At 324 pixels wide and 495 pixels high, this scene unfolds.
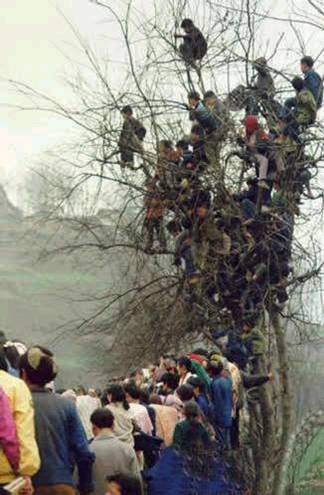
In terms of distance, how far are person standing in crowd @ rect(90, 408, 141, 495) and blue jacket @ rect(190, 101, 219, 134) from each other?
7304 mm

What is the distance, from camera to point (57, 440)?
8727mm

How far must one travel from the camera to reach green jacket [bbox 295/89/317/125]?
1580 centimetres

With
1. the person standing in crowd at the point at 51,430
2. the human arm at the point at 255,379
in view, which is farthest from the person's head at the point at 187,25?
the person standing in crowd at the point at 51,430

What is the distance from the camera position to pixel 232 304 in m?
18.2

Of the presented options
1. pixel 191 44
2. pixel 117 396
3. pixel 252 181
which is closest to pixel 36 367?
pixel 117 396

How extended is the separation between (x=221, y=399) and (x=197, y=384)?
1.13 ft

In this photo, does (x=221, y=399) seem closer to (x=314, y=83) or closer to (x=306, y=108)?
(x=306, y=108)

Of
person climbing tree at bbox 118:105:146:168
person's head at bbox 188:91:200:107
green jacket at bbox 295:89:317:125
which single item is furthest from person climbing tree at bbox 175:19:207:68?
green jacket at bbox 295:89:317:125

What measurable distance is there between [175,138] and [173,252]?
1.66 meters

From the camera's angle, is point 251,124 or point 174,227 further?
point 174,227

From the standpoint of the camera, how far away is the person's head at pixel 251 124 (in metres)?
16.2

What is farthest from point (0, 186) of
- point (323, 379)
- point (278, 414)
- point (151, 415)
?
point (151, 415)

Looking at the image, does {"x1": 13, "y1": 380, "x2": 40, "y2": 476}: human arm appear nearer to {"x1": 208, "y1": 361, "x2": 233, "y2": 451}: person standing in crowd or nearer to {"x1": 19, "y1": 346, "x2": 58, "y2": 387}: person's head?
{"x1": 19, "y1": 346, "x2": 58, "y2": 387}: person's head

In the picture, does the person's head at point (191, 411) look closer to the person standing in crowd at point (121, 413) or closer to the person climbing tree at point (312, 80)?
the person standing in crowd at point (121, 413)
